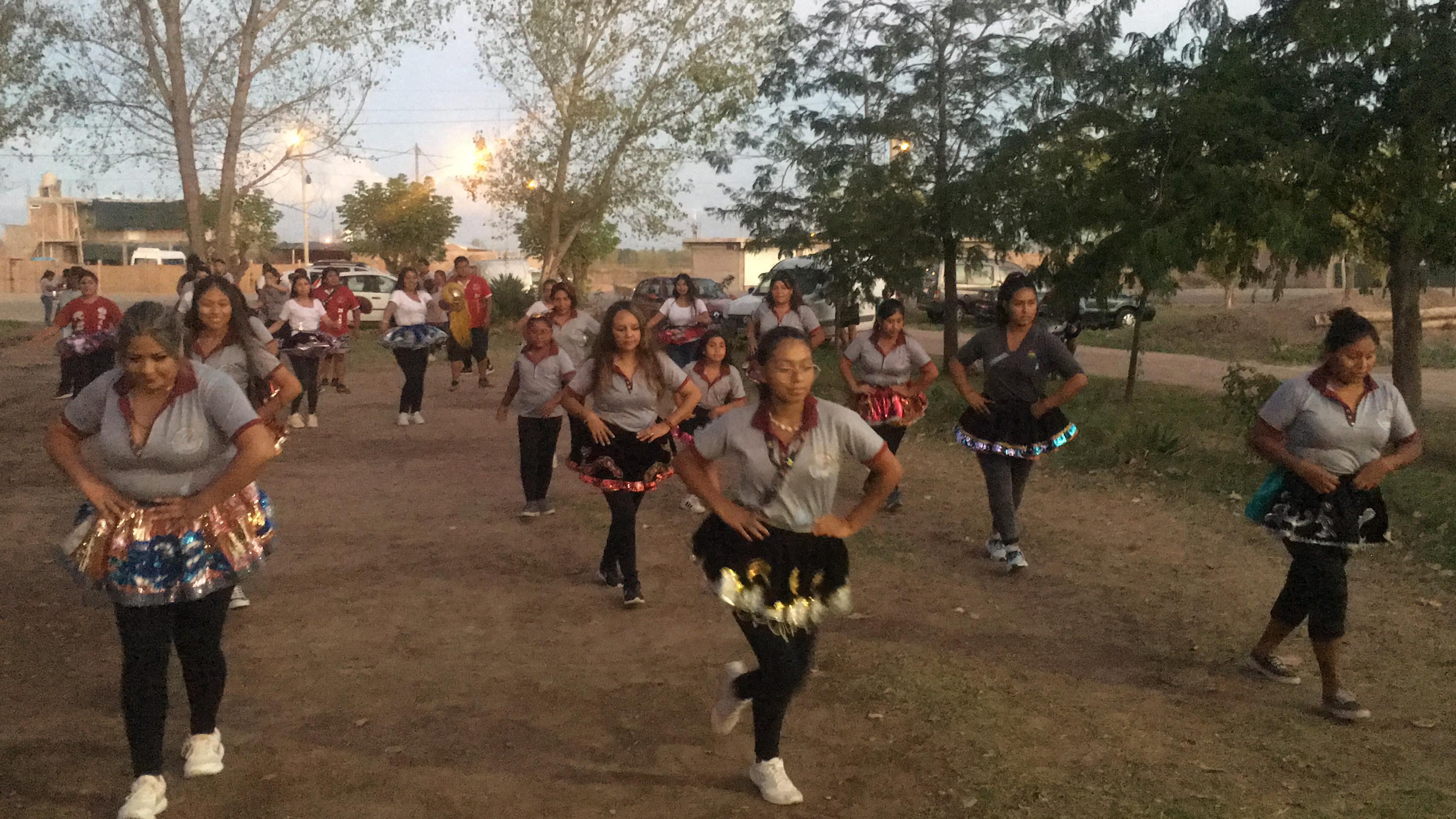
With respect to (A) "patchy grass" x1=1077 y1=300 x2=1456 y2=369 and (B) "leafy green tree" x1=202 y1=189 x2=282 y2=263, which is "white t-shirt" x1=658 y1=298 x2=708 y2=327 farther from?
(B) "leafy green tree" x1=202 y1=189 x2=282 y2=263

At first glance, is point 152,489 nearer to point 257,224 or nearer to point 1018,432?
point 1018,432

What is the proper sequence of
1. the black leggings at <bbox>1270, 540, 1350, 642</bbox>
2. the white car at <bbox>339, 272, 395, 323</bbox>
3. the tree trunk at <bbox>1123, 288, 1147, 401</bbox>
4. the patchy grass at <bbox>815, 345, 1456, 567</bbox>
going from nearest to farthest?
the black leggings at <bbox>1270, 540, 1350, 642</bbox> → the patchy grass at <bbox>815, 345, 1456, 567</bbox> → the tree trunk at <bbox>1123, 288, 1147, 401</bbox> → the white car at <bbox>339, 272, 395, 323</bbox>

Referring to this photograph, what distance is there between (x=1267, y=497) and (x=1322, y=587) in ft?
1.55

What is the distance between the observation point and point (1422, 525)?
926cm

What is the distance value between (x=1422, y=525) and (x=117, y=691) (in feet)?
28.8

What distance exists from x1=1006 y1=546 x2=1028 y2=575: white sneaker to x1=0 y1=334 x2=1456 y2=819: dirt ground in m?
0.12

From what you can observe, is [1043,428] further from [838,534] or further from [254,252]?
[254,252]

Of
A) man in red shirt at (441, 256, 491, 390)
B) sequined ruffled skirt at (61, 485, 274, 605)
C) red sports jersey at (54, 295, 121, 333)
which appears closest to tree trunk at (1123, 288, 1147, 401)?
man in red shirt at (441, 256, 491, 390)

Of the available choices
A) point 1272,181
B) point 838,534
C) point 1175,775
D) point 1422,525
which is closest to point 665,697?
point 838,534

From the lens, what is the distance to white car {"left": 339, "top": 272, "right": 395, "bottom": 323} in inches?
1238

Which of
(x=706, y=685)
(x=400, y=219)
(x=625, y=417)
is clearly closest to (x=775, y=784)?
(x=706, y=685)

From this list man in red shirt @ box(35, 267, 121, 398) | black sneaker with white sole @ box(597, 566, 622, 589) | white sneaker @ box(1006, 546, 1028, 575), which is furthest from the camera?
man in red shirt @ box(35, 267, 121, 398)

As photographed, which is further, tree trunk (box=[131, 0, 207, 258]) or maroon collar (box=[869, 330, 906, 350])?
tree trunk (box=[131, 0, 207, 258])

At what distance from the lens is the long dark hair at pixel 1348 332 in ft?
17.4
